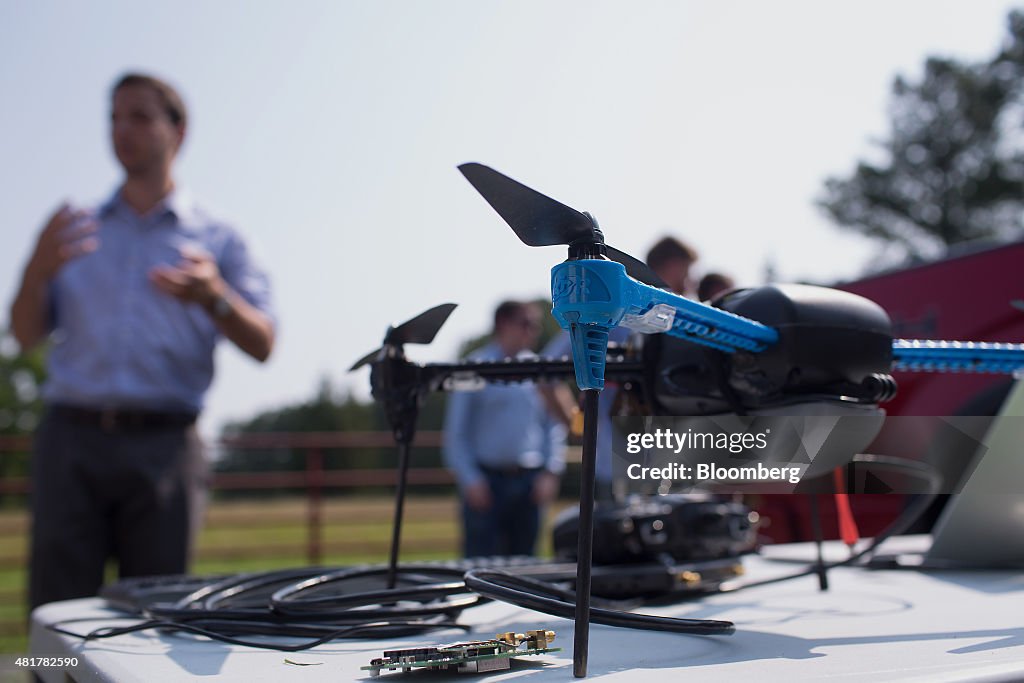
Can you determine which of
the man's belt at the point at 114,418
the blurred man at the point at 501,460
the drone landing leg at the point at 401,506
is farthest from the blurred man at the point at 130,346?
the blurred man at the point at 501,460

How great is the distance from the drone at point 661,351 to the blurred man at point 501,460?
114 inches

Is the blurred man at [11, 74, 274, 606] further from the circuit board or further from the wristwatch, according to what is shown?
the circuit board

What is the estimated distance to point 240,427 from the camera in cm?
5378

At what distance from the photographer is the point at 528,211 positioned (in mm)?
652

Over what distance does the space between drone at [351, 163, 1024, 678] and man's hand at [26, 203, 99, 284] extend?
4.07 ft

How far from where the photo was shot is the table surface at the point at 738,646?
25.4 inches

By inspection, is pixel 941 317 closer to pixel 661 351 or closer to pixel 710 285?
pixel 710 285

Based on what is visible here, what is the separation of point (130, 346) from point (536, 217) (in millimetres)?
1590

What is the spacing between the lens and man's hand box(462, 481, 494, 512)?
12.7 feet

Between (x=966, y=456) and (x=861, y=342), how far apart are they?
497mm

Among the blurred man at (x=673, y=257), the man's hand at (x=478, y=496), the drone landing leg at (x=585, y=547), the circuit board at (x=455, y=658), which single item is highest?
the blurred man at (x=673, y=257)

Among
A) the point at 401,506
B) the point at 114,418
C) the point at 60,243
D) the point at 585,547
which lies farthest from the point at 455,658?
the point at 60,243

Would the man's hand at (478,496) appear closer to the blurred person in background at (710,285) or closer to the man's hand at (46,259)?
the man's hand at (46,259)

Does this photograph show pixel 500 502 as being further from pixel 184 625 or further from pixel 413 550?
pixel 413 550
